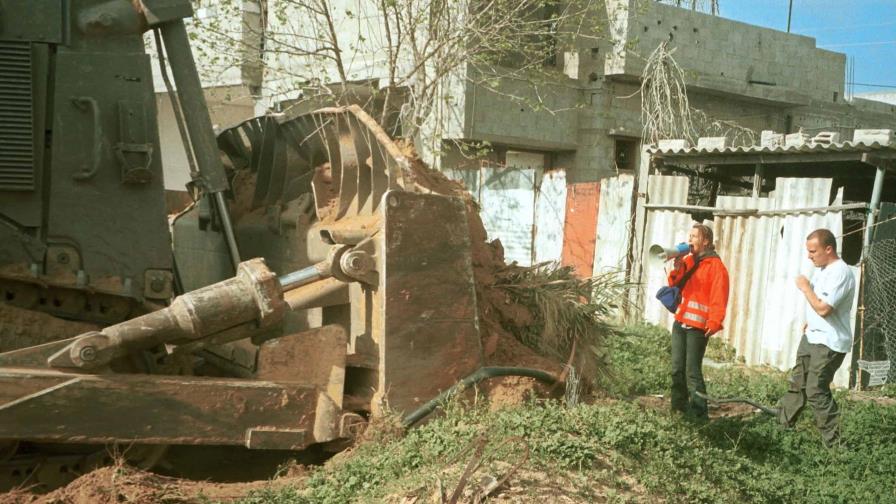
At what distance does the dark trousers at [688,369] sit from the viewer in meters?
8.23

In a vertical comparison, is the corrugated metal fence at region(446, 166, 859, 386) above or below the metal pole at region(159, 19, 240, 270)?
below

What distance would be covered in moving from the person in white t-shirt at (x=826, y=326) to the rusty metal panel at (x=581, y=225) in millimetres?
6389

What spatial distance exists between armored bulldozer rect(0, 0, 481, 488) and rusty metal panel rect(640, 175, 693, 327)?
8.00 metres

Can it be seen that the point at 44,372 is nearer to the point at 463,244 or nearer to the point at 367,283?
the point at 367,283

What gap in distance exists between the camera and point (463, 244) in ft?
17.3

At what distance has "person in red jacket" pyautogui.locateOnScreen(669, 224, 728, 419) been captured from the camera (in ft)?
26.8

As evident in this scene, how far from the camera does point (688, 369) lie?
8.33 metres

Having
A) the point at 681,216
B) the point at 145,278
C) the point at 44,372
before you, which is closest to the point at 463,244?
the point at 145,278

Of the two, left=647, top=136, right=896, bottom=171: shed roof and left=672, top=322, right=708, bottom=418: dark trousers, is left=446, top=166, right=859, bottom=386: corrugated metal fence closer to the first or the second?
left=647, top=136, right=896, bottom=171: shed roof

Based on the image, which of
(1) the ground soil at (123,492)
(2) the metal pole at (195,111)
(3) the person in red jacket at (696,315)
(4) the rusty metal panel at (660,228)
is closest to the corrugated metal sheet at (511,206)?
(4) the rusty metal panel at (660,228)

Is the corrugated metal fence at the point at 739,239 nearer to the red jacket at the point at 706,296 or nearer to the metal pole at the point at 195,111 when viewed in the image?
the red jacket at the point at 706,296

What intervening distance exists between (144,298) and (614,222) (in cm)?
965

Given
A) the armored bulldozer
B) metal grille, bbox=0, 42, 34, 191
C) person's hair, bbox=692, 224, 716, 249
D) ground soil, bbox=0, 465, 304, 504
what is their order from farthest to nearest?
person's hair, bbox=692, 224, 716, 249 < metal grille, bbox=0, 42, 34, 191 < the armored bulldozer < ground soil, bbox=0, 465, 304, 504

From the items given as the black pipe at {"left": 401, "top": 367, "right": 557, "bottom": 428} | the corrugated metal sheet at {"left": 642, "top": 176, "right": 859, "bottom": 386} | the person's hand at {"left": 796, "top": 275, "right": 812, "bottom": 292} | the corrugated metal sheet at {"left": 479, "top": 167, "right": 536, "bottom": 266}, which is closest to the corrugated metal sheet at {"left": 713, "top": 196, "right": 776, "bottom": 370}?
the corrugated metal sheet at {"left": 642, "top": 176, "right": 859, "bottom": 386}
